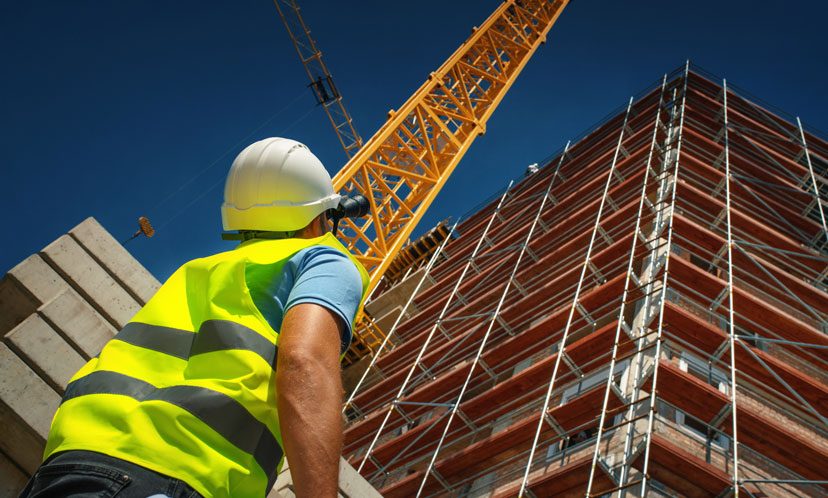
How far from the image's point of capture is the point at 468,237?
25.0 m

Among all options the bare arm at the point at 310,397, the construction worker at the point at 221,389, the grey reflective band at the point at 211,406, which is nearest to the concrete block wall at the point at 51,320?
the construction worker at the point at 221,389

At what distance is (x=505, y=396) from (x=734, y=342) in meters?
3.17

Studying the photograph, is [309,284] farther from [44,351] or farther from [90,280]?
[90,280]

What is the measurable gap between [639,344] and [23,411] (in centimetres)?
781

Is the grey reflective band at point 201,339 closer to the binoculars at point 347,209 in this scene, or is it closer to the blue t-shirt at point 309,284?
the blue t-shirt at point 309,284

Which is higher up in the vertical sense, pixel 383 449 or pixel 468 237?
pixel 468 237

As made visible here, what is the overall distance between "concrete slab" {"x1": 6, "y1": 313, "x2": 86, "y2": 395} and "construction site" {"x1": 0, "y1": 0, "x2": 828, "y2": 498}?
0.01 metres

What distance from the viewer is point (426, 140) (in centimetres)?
2069

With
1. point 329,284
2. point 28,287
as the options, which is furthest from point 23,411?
point 329,284

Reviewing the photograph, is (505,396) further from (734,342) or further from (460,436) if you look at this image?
(734,342)

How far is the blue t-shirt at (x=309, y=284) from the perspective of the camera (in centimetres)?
216

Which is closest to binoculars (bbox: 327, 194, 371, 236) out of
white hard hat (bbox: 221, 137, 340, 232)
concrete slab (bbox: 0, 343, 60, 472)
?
white hard hat (bbox: 221, 137, 340, 232)

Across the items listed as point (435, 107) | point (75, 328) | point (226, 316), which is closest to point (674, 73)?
point (435, 107)

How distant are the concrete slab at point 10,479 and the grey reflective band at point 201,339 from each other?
2318 millimetres
